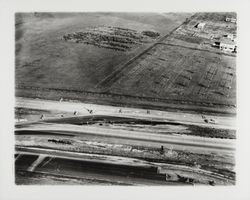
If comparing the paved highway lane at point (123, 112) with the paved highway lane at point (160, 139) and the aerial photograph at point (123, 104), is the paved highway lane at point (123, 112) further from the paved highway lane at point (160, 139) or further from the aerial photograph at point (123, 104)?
the paved highway lane at point (160, 139)

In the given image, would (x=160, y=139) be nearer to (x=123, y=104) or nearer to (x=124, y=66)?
(x=123, y=104)

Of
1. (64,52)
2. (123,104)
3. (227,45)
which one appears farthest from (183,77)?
(64,52)

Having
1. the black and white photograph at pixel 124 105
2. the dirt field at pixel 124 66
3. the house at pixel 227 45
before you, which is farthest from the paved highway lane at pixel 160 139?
the house at pixel 227 45

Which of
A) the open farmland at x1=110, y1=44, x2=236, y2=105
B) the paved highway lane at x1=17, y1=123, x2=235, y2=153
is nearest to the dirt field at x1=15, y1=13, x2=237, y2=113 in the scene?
the open farmland at x1=110, y1=44, x2=236, y2=105

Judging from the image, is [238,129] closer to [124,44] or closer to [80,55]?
[124,44]

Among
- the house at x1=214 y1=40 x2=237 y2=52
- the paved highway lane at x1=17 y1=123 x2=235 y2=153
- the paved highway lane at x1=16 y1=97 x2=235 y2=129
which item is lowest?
the paved highway lane at x1=17 y1=123 x2=235 y2=153

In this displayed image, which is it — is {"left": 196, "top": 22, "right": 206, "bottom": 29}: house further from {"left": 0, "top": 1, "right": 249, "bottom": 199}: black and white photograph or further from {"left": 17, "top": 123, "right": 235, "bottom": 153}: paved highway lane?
{"left": 17, "top": 123, "right": 235, "bottom": 153}: paved highway lane

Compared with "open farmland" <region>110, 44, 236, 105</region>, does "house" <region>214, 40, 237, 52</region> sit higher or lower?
higher

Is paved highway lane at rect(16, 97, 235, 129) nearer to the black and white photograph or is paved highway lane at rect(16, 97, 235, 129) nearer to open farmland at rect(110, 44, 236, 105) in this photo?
the black and white photograph
